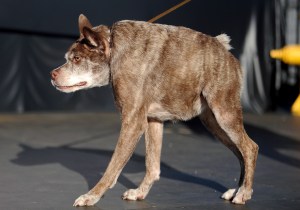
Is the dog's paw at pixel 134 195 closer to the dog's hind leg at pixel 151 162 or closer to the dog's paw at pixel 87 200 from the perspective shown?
the dog's hind leg at pixel 151 162

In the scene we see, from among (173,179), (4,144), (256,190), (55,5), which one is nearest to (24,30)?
(55,5)

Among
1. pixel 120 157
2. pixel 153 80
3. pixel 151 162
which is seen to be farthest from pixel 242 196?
pixel 153 80

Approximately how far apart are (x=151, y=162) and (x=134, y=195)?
0.38 m

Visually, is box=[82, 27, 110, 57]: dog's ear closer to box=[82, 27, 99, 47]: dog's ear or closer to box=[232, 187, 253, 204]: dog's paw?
box=[82, 27, 99, 47]: dog's ear

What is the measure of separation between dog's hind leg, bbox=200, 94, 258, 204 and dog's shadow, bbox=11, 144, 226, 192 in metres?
0.56

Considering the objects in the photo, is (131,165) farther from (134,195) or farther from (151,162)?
(134,195)

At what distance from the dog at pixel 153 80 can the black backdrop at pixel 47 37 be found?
6.84 metres

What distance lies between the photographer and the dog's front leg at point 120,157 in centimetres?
664

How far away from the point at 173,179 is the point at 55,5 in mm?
6526

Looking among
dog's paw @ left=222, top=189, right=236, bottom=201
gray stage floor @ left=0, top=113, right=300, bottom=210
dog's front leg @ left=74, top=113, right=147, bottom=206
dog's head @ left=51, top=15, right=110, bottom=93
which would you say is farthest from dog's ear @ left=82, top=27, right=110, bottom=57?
dog's paw @ left=222, top=189, right=236, bottom=201

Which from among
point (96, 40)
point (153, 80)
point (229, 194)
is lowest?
point (229, 194)

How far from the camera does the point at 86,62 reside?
6.82 metres

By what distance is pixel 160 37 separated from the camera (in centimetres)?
689

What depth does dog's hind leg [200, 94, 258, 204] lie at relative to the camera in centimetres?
695
